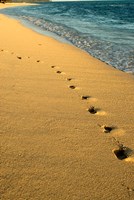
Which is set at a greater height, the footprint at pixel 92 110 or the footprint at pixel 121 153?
the footprint at pixel 121 153

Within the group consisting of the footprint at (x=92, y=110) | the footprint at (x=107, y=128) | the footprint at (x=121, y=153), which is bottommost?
the footprint at (x=92, y=110)

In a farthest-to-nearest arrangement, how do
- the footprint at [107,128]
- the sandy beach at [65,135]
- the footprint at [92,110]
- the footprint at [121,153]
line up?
1. the footprint at [92,110]
2. the footprint at [107,128]
3. the footprint at [121,153]
4. the sandy beach at [65,135]

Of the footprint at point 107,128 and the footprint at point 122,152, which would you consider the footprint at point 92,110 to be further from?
the footprint at point 122,152

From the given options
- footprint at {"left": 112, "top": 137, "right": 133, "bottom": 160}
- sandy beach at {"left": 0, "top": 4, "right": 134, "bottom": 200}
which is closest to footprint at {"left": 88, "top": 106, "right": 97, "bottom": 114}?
sandy beach at {"left": 0, "top": 4, "right": 134, "bottom": 200}

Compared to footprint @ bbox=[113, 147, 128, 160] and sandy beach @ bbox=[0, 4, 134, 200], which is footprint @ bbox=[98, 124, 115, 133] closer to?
sandy beach @ bbox=[0, 4, 134, 200]

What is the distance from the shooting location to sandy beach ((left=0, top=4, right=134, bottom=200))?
274cm

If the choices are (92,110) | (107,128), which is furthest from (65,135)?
(92,110)

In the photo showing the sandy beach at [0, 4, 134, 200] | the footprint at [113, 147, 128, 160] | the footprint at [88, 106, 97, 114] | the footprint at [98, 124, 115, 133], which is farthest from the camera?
the footprint at [88, 106, 97, 114]

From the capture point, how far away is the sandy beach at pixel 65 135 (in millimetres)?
2736

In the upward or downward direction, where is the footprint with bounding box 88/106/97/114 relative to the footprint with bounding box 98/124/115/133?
downward

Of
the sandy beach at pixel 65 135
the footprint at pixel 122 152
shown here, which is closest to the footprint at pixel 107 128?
the sandy beach at pixel 65 135

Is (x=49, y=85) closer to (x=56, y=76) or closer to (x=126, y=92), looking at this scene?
(x=56, y=76)

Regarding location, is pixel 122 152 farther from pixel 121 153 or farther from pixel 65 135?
pixel 65 135

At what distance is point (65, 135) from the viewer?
12.2 ft
